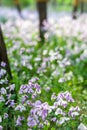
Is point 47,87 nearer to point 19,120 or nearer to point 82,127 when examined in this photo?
point 19,120

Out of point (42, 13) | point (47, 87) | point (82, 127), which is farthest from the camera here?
point (42, 13)

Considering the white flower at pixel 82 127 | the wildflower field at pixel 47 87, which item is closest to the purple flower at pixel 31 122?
the wildflower field at pixel 47 87

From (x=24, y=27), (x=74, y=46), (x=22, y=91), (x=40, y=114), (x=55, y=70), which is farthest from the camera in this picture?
(x=24, y=27)

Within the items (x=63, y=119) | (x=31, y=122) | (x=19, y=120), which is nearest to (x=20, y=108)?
(x=19, y=120)

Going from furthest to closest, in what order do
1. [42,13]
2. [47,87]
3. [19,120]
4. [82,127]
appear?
[42,13] → [47,87] → [19,120] → [82,127]

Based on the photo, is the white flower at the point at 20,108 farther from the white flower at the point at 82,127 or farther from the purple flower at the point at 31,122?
the white flower at the point at 82,127

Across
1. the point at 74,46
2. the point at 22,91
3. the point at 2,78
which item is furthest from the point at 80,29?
the point at 22,91

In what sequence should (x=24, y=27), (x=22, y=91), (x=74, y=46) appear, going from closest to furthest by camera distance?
1. (x=22, y=91)
2. (x=74, y=46)
3. (x=24, y=27)

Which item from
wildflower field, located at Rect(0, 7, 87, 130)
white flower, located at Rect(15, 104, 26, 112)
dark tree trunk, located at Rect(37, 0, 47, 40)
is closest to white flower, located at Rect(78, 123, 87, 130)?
wildflower field, located at Rect(0, 7, 87, 130)

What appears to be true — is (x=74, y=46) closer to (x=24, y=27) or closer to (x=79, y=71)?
(x=79, y=71)
